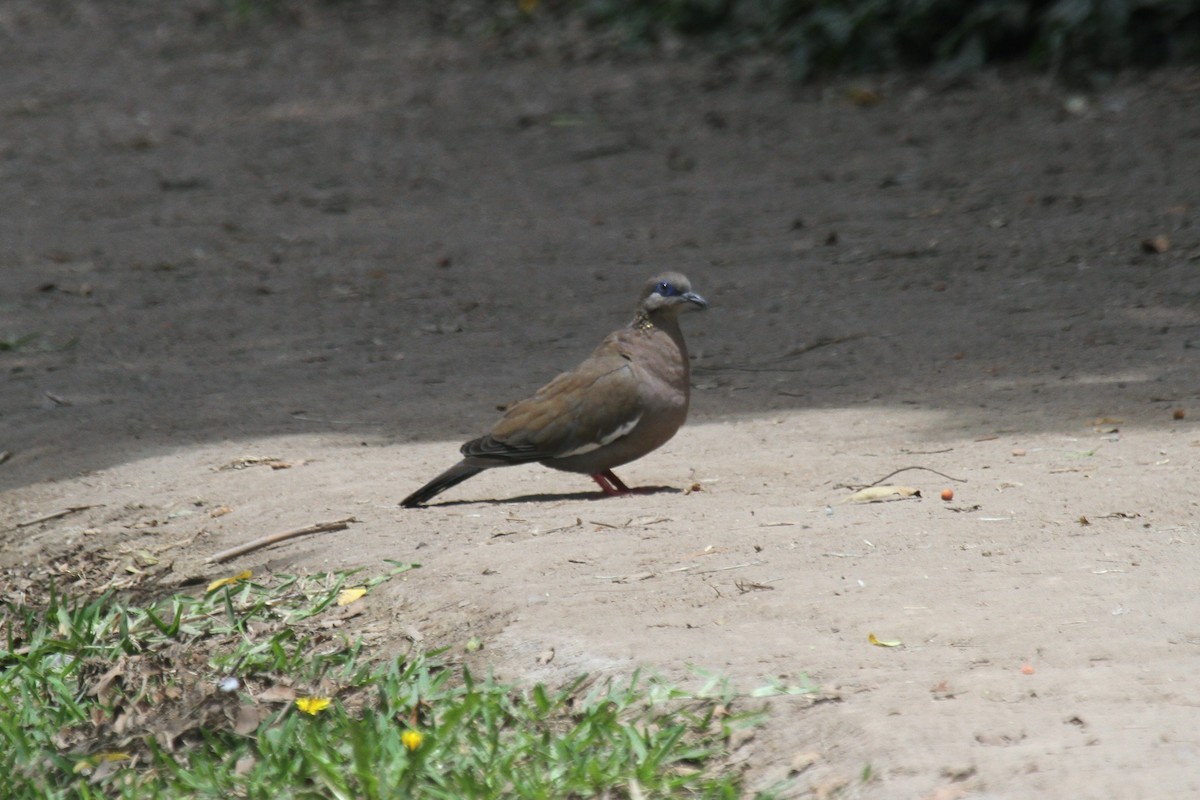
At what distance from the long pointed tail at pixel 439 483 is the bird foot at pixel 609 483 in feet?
1.63

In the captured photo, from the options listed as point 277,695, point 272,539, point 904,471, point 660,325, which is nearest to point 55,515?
point 272,539

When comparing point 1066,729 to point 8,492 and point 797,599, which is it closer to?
point 797,599

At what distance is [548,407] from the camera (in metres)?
5.48

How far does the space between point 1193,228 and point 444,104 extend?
6.49 meters

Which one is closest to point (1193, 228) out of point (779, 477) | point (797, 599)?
point (779, 477)

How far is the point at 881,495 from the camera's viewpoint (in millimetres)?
4961

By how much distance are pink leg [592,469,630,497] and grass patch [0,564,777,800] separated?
126cm

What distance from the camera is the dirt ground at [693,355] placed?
148 inches

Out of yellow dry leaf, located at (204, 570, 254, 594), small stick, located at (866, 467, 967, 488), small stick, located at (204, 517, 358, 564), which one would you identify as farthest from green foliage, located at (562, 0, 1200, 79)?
yellow dry leaf, located at (204, 570, 254, 594)

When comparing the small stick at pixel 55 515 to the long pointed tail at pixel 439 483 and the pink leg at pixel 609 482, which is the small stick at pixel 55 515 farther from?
the pink leg at pixel 609 482

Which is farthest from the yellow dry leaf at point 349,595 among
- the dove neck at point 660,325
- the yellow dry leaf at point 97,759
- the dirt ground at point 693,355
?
the dove neck at point 660,325

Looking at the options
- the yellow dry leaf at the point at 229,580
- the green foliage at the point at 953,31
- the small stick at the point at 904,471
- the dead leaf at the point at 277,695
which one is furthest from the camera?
the green foliage at the point at 953,31

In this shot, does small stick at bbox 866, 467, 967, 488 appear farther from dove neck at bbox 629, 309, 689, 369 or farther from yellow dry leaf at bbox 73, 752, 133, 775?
yellow dry leaf at bbox 73, 752, 133, 775

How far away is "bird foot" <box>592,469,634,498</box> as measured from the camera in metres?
5.59
